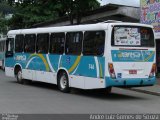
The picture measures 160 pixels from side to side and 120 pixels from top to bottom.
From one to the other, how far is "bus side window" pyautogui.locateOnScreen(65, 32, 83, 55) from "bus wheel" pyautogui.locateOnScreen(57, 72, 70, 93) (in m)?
1.01

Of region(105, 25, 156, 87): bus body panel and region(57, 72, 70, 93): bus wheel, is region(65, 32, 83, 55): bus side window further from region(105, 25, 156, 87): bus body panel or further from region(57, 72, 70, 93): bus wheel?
region(105, 25, 156, 87): bus body panel

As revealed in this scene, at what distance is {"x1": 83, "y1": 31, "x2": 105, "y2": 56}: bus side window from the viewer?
16067 mm

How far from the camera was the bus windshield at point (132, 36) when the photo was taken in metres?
16.0

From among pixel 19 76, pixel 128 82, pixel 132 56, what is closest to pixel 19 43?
pixel 19 76

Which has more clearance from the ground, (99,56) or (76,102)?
(99,56)

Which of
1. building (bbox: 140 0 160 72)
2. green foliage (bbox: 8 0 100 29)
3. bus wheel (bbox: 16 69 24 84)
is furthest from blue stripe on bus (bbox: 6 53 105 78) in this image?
green foliage (bbox: 8 0 100 29)

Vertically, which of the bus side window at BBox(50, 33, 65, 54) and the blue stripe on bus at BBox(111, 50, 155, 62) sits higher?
the bus side window at BBox(50, 33, 65, 54)

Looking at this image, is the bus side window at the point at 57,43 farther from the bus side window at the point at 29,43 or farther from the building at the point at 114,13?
the building at the point at 114,13

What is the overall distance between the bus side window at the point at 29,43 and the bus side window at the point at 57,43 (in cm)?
179

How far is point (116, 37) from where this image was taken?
16.0 m

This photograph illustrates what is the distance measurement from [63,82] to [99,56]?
9.85 feet

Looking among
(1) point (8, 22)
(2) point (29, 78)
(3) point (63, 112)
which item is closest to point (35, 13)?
(1) point (8, 22)

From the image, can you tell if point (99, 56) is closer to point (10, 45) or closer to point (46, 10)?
point (10, 45)

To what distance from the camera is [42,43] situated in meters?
20.3
